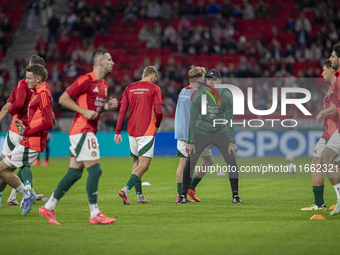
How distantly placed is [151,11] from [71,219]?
831 inches

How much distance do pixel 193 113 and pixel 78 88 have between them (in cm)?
269

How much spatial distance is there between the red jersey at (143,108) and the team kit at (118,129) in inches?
0.7

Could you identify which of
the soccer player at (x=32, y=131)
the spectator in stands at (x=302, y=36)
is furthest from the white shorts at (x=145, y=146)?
the spectator in stands at (x=302, y=36)

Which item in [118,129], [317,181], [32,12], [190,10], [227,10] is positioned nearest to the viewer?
[317,181]

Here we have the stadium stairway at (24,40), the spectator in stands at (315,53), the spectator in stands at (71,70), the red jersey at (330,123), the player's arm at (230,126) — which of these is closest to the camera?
the red jersey at (330,123)

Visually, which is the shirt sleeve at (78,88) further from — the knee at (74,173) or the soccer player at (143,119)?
the soccer player at (143,119)

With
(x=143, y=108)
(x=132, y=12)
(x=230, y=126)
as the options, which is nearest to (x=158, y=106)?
(x=143, y=108)

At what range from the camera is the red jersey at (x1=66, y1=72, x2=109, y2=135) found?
612 centimetres

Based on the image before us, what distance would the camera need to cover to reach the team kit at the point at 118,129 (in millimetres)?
6168

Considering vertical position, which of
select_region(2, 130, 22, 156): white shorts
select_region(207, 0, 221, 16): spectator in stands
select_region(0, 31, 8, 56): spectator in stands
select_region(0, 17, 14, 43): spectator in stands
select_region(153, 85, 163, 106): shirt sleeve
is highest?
select_region(207, 0, 221, 16): spectator in stands

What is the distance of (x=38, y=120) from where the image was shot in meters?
6.85

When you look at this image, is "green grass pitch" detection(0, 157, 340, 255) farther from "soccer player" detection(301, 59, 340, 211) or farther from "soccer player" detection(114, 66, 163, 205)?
"soccer player" detection(114, 66, 163, 205)

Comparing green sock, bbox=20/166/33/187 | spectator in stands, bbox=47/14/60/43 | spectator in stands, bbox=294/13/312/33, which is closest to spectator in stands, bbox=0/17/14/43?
spectator in stands, bbox=47/14/60/43

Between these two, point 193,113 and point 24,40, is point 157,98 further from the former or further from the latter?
point 24,40
